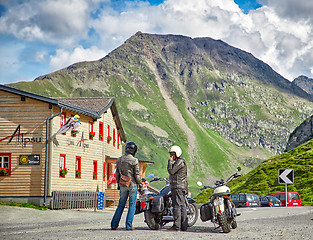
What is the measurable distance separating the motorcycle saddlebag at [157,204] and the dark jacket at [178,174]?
0.56 m

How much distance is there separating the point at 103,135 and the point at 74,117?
816 cm

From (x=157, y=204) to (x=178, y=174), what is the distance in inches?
38.9

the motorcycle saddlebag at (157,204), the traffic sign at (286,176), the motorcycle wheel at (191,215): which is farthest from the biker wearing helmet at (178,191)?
the traffic sign at (286,176)

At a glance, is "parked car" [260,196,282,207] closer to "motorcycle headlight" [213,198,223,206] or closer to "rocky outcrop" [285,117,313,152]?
"motorcycle headlight" [213,198,223,206]

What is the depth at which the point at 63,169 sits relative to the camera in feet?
107

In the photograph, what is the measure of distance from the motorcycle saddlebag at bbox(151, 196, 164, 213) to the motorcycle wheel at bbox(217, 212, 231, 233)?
154 cm

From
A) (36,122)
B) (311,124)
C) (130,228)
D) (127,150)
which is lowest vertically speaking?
(130,228)

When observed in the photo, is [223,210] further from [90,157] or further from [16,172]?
[90,157]

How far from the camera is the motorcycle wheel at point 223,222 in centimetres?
1116

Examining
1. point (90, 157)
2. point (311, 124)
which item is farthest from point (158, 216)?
point (311, 124)

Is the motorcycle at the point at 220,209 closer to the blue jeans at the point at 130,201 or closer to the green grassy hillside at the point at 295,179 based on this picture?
the blue jeans at the point at 130,201

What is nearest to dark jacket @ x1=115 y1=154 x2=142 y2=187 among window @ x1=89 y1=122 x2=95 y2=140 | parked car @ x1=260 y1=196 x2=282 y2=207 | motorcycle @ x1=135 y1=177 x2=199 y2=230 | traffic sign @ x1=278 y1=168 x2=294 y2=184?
motorcycle @ x1=135 y1=177 x2=199 y2=230

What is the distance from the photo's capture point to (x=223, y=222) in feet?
36.7

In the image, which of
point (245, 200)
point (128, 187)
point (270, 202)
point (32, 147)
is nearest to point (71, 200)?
point (32, 147)
